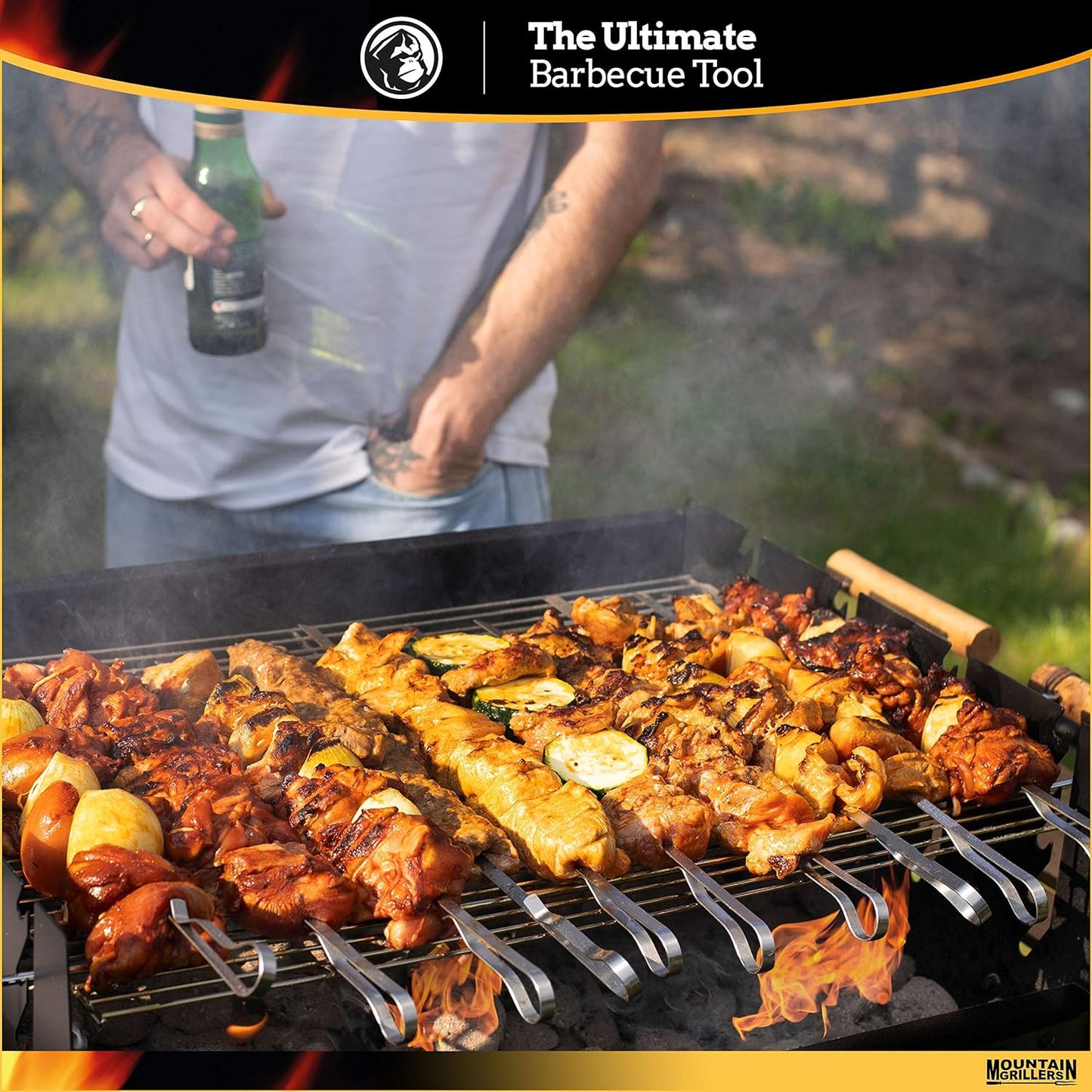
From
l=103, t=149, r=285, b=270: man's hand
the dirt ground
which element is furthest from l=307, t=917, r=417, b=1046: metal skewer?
the dirt ground

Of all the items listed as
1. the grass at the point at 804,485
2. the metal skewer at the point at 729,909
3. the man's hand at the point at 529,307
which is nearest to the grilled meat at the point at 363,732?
the metal skewer at the point at 729,909

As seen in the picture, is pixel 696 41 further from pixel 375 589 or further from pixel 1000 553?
pixel 1000 553

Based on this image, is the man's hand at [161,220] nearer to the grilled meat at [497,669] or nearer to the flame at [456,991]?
the grilled meat at [497,669]

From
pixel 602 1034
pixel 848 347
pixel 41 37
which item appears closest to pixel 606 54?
pixel 41 37

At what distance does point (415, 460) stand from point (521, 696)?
150 cm

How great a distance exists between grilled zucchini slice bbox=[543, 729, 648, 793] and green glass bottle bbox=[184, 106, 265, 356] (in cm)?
185

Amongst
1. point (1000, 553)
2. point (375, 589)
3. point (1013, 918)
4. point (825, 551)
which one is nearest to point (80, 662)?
point (375, 589)

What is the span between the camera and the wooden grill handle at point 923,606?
344cm

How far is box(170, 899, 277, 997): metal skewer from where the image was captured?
6.86ft

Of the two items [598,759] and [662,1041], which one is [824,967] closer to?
[662,1041]

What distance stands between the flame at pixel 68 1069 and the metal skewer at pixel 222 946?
0.83 feet

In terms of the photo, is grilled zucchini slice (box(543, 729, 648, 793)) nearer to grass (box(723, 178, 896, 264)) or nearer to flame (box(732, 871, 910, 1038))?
flame (box(732, 871, 910, 1038))

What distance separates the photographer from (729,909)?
2482 millimetres

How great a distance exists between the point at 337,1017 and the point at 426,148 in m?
2.80
